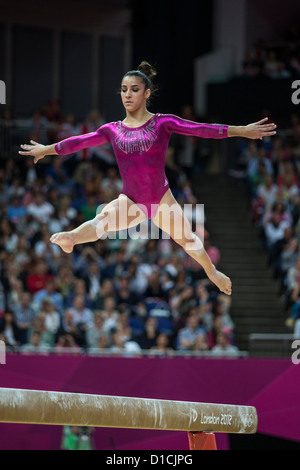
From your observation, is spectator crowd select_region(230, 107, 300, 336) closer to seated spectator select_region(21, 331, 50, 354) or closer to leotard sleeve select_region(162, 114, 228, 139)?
seated spectator select_region(21, 331, 50, 354)

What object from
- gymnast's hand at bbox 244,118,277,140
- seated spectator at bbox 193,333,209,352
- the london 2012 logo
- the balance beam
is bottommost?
the balance beam

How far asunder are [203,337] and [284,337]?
104cm

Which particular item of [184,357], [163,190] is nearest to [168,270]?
[184,357]

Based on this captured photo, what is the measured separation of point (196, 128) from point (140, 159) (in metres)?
0.44

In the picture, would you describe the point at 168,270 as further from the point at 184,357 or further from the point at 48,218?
the point at 184,357

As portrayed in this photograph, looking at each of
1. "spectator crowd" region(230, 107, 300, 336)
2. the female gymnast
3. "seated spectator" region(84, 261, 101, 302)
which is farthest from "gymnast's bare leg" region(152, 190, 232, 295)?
"seated spectator" region(84, 261, 101, 302)

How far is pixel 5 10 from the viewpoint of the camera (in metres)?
17.9

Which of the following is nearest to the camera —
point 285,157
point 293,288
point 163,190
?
point 163,190

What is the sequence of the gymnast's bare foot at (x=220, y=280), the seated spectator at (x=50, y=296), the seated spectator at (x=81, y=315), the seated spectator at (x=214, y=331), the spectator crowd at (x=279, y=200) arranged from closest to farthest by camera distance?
the gymnast's bare foot at (x=220, y=280), the seated spectator at (x=81, y=315), the seated spectator at (x=214, y=331), the seated spectator at (x=50, y=296), the spectator crowd at (x=279, y=200)

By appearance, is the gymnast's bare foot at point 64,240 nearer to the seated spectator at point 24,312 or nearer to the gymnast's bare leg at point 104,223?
the gymnast's bare leg at point 104,223

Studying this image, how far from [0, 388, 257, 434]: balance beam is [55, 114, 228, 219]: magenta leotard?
136 cm

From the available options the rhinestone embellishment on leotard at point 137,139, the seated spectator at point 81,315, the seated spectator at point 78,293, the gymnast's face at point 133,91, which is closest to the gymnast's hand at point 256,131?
the rhinestone embellishment on leotard at point 137,139

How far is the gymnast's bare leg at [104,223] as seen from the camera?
5836 mm

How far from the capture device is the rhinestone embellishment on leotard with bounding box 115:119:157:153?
6.03 m
